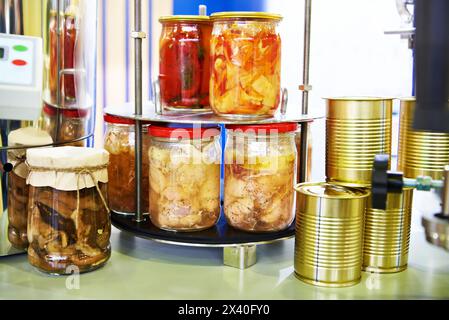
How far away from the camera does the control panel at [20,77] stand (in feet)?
2.83

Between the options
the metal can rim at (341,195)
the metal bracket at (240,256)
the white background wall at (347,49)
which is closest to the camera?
the metal can rim at (341,195)

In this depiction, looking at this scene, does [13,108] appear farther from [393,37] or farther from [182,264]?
[393,37]

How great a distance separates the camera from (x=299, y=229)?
0.89 meters

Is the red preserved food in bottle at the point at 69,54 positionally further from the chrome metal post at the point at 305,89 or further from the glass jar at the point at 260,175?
the chrome metal post at the point at 305,89

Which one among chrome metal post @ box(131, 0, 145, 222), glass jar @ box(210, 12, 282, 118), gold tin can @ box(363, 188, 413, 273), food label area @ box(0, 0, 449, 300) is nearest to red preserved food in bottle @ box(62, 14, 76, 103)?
food label area @ box(0, 0, 449, 300)

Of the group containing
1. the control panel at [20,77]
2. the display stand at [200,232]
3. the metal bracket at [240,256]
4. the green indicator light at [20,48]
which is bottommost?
the metal bracket at [240,256]

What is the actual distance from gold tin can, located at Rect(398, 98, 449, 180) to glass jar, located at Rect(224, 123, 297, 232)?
0.58ft

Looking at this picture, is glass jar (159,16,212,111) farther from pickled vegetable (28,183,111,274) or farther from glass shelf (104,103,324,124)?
pickled vegetable (28,183,111,274)

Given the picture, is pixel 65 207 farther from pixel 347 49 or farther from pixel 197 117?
pixel 347 49

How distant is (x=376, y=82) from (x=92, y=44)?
60.5 inches

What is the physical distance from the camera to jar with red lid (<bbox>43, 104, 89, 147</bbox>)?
0.94 m

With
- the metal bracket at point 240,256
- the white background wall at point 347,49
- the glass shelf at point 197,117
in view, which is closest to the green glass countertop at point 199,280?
the metal bracket at point 240,256

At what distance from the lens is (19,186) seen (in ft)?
3.15

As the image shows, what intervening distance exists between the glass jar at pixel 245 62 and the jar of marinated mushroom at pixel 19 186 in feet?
0.96
